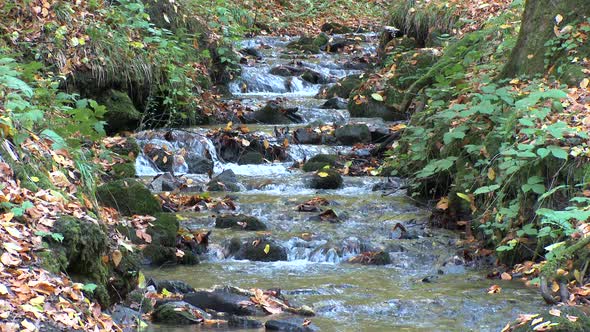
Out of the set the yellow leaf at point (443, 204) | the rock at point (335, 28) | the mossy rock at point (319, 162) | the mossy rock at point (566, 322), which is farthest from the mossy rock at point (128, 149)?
the rock at point (335, 28)

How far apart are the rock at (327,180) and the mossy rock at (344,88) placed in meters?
4.63

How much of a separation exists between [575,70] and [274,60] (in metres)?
9.56

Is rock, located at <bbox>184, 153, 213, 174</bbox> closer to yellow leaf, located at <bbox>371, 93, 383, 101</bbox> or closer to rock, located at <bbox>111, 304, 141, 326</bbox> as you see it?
yellow leaf, located at <bbox>371, 93, 383, 101</bbox>

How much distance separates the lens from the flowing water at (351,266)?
6035mm

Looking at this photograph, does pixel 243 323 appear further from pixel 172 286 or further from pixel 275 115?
pixel 275 115

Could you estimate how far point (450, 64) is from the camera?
1076 cm

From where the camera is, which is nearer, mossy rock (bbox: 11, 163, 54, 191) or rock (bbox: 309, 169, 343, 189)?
mossy rock (bbox: 11, 163, 54, 191)

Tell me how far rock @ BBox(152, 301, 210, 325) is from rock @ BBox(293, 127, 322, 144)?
258 inches

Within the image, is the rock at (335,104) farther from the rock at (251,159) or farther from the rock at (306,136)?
the rock at (251,159)

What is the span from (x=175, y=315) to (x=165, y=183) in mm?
4448

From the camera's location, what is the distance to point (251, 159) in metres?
11.3

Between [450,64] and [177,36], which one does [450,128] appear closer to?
[450,64]

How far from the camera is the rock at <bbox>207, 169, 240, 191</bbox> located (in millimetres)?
9898

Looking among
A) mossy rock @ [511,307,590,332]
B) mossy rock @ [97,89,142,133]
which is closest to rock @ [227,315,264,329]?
mossy rock @ [511,307,590,332]
